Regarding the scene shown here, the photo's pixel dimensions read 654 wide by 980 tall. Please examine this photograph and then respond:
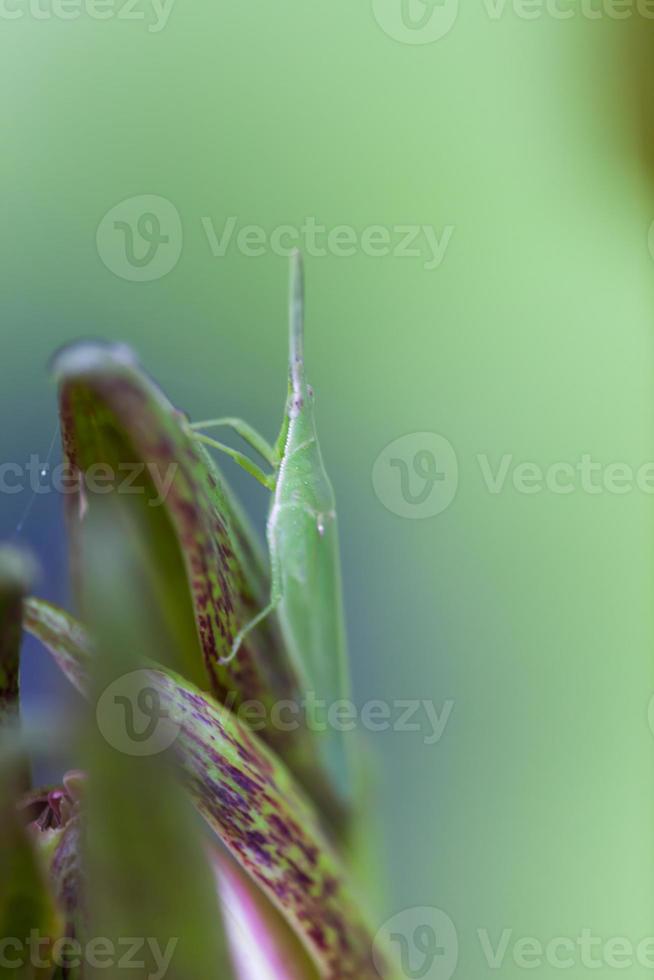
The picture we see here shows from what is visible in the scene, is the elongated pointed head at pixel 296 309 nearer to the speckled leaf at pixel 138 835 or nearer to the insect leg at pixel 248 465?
the insect leg at pixel 248 465

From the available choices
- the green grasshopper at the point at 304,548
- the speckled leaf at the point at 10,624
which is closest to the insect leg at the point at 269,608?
the green grasshopper at the point at 304,548

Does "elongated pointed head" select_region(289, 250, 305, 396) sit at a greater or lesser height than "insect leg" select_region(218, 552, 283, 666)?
greater

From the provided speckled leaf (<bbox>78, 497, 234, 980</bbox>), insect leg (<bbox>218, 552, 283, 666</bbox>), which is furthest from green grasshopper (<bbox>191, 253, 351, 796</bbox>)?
speckled leaf (<bbox>78, 497, 234, 980</bbox>)

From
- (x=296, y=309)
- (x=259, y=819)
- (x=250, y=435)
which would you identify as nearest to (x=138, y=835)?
(x=259, y=819)

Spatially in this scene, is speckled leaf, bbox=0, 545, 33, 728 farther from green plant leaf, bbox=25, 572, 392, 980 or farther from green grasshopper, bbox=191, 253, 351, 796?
green grasshopper, bbox=191, 253, 351, 796

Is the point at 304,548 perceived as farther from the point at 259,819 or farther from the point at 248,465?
the point at 259,819
